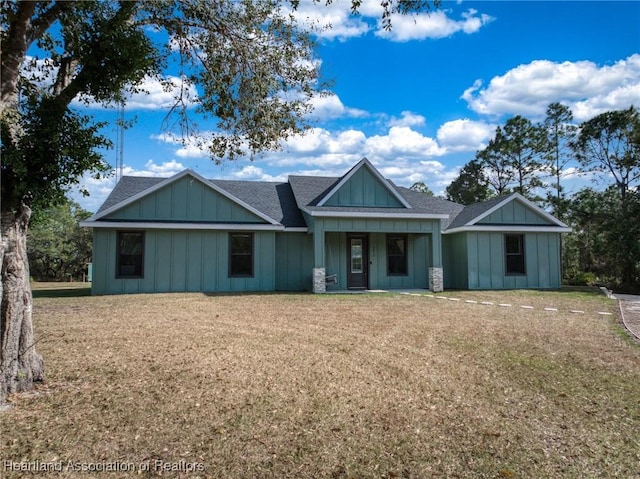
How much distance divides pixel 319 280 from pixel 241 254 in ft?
10.3

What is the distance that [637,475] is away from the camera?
2980 millimetres

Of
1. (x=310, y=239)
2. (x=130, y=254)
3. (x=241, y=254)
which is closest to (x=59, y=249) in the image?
(x=130, y=254)

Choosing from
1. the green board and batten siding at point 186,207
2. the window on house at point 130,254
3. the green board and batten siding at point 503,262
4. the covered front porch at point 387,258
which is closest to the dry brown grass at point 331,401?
the window on house at point 130,254

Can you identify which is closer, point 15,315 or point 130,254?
point 15,315

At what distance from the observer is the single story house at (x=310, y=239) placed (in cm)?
1402

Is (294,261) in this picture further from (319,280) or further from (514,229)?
(514,229)

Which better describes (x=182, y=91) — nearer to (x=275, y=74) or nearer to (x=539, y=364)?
(x=275, y=74)

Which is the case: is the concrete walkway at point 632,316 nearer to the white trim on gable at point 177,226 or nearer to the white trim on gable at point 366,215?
the white trim on gable at point 366,215

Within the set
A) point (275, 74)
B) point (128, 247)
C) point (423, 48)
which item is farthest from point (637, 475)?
point (128, 247)

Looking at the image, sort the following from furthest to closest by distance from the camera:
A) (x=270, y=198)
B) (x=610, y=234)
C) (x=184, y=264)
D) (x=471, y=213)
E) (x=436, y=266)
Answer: (x=610, y=234)
(x=270, y=198)
(x=471, y=213)
(x=436, y=266)
(x=184, y=264)

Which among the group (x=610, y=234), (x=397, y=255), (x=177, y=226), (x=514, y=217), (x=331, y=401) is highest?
(x=514, y=217)

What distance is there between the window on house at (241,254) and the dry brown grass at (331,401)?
275 inches

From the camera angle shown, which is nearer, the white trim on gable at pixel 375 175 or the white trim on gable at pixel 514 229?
the white trim on gable at pixel 375 175

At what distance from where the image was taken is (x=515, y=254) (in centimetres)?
1669
